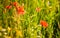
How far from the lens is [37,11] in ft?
6.95

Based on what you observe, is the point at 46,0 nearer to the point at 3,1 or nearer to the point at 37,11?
the point at 37,11

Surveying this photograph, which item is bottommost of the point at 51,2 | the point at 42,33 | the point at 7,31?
the point at 42,33

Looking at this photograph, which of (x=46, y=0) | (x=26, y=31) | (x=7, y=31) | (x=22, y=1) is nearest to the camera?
(x=7, y=31)

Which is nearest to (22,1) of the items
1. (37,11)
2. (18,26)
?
(37,11)

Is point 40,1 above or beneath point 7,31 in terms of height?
above

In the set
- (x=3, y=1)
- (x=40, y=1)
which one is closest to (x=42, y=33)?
(x=40, y=1)

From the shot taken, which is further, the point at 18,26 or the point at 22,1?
the point at 22,1

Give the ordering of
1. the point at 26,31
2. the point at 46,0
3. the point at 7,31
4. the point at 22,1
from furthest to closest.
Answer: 1. the point at 46,0
2. the point at 22,1
3. the point at 26,31
4. the point at 7,31

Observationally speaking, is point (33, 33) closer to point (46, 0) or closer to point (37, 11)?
point (37, 11)

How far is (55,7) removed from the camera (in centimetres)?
239

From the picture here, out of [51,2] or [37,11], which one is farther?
[51,2]

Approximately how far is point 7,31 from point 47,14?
22.8 inches

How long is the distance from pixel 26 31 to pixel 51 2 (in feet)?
1.87

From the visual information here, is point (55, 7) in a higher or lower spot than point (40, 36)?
higher
